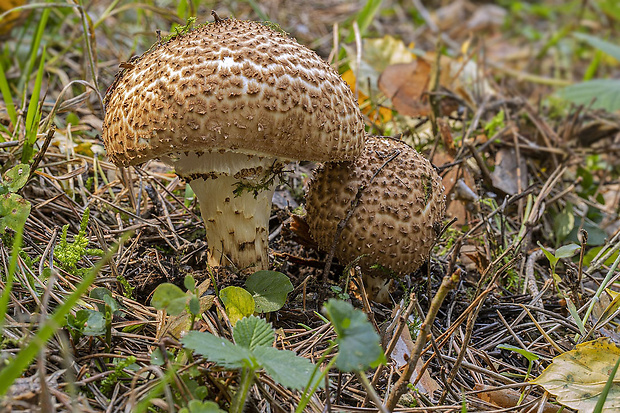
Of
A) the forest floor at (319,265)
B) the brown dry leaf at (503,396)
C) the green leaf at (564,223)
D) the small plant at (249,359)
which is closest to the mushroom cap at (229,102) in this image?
the forest floor at (319,265)

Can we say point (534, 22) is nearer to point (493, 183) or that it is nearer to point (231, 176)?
point (493, 183)

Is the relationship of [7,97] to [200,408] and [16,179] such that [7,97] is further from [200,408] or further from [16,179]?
[200,408]

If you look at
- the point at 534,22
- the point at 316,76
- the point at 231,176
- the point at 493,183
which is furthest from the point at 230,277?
the point at 534,22

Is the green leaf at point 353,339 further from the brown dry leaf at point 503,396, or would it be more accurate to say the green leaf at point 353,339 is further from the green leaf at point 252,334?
the brown dry leaf at point 503,396

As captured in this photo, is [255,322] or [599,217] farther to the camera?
[599,217]

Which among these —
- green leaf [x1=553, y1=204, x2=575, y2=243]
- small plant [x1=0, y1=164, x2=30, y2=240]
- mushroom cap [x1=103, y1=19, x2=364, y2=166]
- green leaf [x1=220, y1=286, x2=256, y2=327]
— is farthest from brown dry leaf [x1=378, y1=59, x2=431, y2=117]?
small plant [x1=0, y1=164, x2=30, y2=240]
